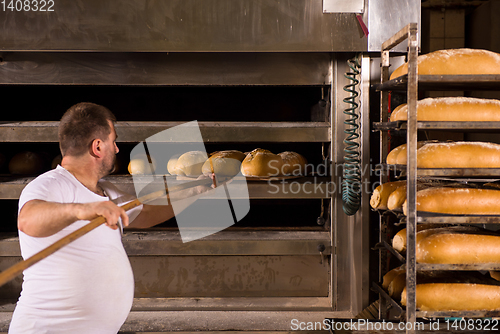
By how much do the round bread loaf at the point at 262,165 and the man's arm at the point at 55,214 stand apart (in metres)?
1.00

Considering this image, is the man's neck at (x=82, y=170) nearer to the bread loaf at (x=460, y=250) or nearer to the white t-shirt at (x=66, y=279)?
the white t-shirt at (x=66, y=279)

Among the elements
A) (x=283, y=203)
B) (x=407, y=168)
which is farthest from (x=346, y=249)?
(x=407, y=168)

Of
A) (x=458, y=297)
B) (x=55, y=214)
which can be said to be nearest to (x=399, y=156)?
(x=458, y=297)

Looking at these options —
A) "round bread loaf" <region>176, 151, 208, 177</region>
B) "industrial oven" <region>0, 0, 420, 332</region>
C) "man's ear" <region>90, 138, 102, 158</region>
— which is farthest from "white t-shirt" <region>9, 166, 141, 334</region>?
"round bread loaf" <region>176, 151, 208, 177</region>

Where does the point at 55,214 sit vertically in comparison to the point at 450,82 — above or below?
below

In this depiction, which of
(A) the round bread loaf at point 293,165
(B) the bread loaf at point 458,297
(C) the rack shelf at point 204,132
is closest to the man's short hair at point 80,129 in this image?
(C) the rack shelf at point 204,132

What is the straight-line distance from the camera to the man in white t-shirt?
1.13m

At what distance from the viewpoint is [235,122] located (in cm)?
201

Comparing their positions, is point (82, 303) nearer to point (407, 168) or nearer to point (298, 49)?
point (407, 168)

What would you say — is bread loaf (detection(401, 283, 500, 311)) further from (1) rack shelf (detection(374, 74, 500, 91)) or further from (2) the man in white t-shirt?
(2) the man in white t-shirt

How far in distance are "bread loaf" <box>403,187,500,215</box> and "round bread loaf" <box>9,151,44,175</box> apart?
7.16ft

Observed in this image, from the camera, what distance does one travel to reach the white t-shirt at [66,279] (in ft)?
3.94

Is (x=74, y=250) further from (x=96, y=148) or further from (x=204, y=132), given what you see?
(x=204, y=132)

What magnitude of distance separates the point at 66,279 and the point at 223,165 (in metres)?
1.05
